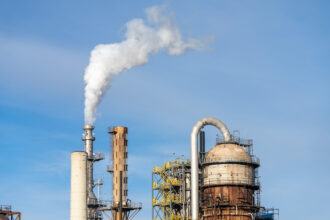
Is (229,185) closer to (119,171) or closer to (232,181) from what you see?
(232,181)

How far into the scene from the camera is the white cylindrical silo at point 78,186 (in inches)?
3246

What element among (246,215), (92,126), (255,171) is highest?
(92,126)

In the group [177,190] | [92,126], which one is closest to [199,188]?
[177,190]

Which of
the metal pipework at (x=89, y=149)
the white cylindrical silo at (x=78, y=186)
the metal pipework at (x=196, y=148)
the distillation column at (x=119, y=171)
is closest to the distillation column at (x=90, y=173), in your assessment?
the metal pipework at (x=89, y=149)

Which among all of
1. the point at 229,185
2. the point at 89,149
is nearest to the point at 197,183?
the point at 229,185

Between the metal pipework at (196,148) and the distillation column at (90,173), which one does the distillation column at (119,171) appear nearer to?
the distillation column at (90,173)

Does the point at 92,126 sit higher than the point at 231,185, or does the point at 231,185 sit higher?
the point at 92,126

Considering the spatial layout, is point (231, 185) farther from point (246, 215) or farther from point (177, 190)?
point (177, 190)

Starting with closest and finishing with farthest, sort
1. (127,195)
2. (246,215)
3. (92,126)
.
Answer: (246,215) → (127,195) → (92,126)

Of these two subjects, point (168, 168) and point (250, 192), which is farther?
point (168, 168)

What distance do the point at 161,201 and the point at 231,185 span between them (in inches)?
414

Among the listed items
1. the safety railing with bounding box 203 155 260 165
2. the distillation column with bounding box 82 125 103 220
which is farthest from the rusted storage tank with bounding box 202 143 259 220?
the distillation column with bounding box 82 125 103 220

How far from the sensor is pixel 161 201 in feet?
268

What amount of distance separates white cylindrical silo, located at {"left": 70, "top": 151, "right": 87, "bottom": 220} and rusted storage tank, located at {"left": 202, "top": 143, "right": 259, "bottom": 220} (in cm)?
1502
